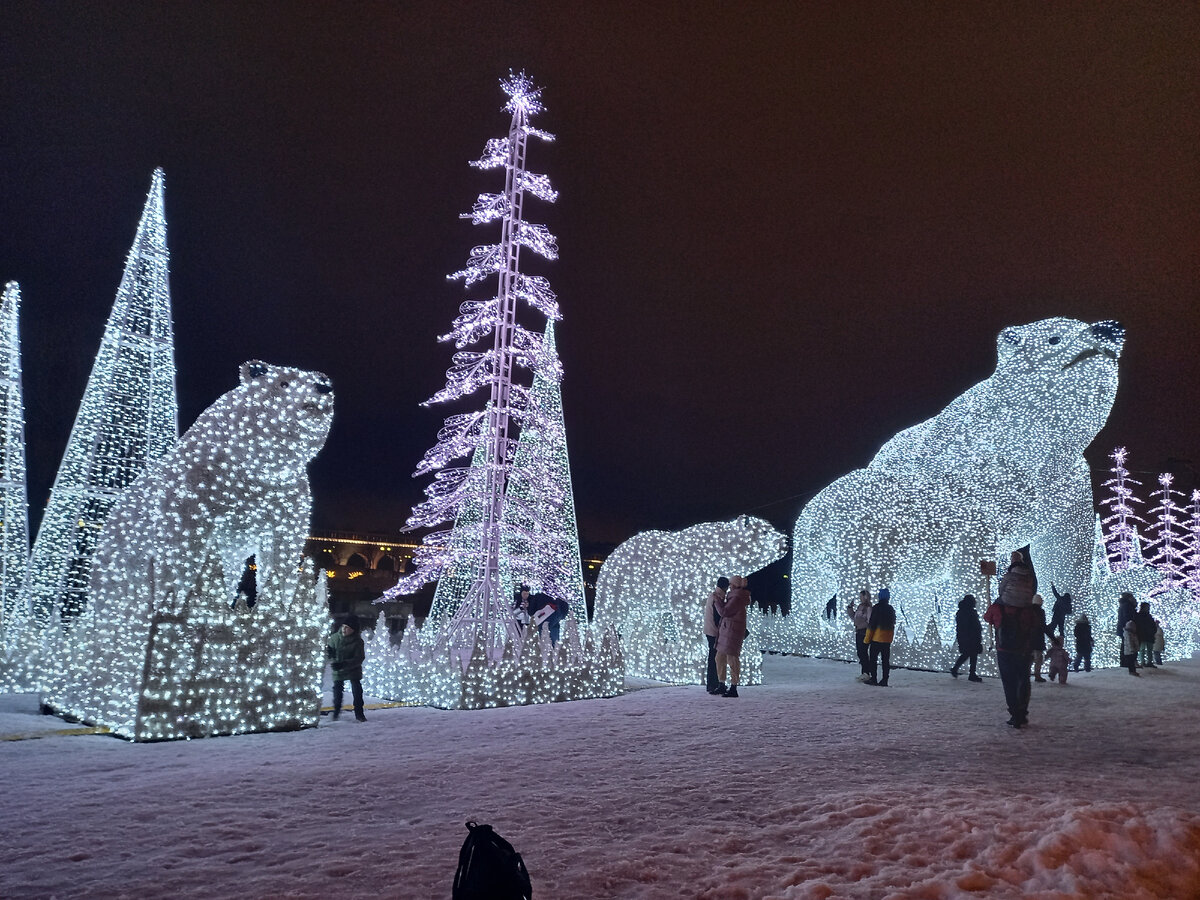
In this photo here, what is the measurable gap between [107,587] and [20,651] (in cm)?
235

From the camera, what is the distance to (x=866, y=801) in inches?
167

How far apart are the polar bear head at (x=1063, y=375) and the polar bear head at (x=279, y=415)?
11.5 meters

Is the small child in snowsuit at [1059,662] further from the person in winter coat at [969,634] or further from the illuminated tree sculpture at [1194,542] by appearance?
the illuminated tree sculpture at [1194,542]

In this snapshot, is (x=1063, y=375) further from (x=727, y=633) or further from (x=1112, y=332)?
(x=727, y=633)

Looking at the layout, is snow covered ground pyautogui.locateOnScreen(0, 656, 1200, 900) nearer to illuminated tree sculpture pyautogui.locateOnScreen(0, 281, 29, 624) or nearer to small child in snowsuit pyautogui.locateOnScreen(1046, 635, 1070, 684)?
illuminated tree sculpture pyautogui.locateOnScreen(0, 281, 29, 624)

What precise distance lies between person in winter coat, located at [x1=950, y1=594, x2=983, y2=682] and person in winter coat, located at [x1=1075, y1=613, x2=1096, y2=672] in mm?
2639

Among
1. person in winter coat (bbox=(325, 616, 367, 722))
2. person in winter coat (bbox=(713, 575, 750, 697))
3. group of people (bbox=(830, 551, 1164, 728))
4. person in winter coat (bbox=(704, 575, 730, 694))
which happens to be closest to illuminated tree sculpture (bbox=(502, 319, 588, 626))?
person in winter coat (bbox=(704, 575, 730, 694))

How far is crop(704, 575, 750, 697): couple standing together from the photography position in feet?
31.5

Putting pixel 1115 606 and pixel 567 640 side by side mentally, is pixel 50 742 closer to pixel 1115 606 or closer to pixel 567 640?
pixel 567 640

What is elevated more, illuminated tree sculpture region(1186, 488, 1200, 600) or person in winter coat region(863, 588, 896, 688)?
illuminated tree sculpture region(1186, 488, 1200, 600)

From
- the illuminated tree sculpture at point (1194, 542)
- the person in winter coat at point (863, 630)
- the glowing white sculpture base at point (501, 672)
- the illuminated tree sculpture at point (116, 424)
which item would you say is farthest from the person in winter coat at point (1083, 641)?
the illuminated tree sculpture at point (1194, 542)

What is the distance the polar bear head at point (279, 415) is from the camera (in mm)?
7832

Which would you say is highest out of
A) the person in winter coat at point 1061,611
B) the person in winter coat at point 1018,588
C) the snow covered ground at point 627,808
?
the person in winter coat at point 1018,588

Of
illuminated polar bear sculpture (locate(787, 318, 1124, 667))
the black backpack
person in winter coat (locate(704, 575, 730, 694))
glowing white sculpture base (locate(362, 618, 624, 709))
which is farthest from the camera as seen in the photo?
illuminated polar bear sculpture (locate(787, 318, 1124, 667))
